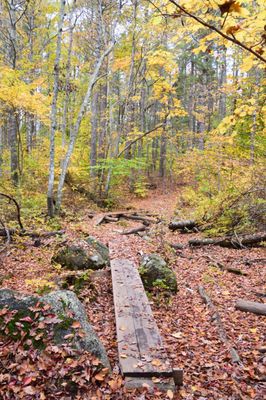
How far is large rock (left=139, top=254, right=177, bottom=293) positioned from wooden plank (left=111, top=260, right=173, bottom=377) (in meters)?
0.29

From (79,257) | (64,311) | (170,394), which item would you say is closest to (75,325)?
(64,311)

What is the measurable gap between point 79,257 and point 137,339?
2827mm

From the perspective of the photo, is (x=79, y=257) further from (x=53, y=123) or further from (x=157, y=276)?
(x=53, y=123)

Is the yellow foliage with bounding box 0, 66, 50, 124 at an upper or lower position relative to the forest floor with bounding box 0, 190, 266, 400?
upper

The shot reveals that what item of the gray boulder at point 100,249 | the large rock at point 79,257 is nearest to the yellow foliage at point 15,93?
the gray boulder at point 100,249

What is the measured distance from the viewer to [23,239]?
768 cm

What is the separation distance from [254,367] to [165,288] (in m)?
2.24

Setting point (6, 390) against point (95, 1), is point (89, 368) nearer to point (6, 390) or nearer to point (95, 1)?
point (6, 390)

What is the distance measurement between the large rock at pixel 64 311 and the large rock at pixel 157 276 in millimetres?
2243

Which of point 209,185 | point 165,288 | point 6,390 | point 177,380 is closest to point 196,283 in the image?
point 165,288

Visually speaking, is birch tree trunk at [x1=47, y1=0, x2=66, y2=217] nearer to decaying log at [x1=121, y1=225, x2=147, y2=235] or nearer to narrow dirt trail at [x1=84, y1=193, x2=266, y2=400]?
decaying log at [x1=121, y1=225, x2=147, y2=235]

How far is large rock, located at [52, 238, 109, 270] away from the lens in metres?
6.27

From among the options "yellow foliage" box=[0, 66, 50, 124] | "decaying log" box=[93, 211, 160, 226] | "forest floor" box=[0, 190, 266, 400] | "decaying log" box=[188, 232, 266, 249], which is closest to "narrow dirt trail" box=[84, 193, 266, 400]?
"forest floor" box=[0, 190, 266, 400]

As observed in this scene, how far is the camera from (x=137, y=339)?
3.81m
